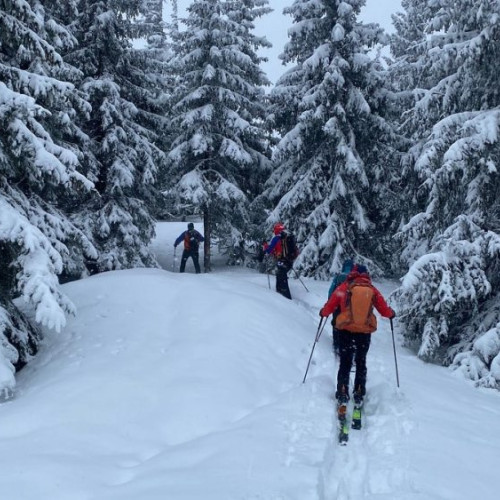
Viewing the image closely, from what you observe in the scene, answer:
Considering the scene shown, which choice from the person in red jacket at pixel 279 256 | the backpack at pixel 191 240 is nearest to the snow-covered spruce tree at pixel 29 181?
the person in red jacket at pixel 279 256

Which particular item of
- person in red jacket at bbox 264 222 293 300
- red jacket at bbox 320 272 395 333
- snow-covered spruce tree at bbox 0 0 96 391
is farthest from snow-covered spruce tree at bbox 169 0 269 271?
red jacket at bbox 320 272 395 333

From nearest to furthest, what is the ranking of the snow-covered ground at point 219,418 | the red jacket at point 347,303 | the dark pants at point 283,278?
1. the snow-covered ground at point 219,418
2. the red jacket at point 347,303
3. the dark pants at point 283,278

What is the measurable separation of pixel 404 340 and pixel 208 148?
10857mm

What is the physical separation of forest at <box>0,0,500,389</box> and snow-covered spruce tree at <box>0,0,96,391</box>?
0.04 metres

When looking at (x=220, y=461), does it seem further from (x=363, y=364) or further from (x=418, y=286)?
(x=418, y=286)

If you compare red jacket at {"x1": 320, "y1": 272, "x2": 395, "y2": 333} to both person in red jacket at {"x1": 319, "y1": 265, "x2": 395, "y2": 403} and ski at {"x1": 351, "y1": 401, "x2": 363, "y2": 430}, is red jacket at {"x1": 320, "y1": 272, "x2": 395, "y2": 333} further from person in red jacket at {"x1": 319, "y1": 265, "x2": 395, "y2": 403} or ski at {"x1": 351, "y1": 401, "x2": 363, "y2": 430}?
ski at {"x1": 351, "y1": 401, "x2": 363, "y2": 430}

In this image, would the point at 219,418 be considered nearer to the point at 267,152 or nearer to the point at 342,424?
the point at 342,424

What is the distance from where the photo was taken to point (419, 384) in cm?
879

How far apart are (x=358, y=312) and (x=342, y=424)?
159 cm

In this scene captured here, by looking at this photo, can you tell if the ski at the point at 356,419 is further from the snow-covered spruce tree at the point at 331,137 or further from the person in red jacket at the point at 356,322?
the snow-covered spruce tree at the point at 331,137

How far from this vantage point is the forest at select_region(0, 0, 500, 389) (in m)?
9.29

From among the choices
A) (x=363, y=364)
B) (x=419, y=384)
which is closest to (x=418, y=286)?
(x=419, y=384)

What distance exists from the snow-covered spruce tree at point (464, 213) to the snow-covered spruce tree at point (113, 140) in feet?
32.8

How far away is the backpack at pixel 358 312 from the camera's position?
7.25 m
